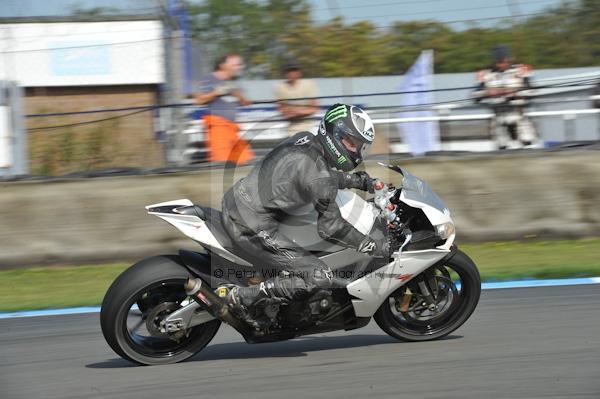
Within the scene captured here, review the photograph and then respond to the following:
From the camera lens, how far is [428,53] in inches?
443

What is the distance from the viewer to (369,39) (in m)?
12.3

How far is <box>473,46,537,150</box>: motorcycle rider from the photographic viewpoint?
31.1 feet

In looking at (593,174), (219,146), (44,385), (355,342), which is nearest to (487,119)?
(593,174)

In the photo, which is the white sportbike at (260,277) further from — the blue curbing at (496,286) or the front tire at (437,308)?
the blue curbing at (496,286)

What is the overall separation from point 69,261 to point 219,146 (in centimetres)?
190

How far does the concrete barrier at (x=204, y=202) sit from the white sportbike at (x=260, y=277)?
3326 mm

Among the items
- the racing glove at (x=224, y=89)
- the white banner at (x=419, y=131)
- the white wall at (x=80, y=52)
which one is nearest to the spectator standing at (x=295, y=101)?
the racing glove at (x=224, y=89)

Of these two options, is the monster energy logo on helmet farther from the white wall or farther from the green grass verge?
the white wall

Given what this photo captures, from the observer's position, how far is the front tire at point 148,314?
5.10m

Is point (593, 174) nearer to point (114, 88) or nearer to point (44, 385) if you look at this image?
point (44, 385)

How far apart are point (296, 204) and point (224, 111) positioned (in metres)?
4.32

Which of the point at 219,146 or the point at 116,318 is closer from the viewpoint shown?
the point at 116,318

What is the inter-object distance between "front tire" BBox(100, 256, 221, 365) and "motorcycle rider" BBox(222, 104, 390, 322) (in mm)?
368

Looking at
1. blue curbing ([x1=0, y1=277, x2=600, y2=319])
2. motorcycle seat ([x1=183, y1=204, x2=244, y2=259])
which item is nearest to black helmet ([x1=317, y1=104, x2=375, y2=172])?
motorcycle seat ([x1=183, y1=204, x2=244, y2=259])
